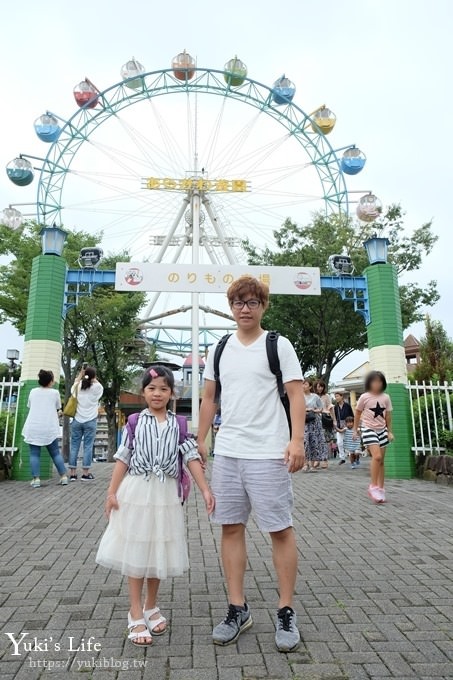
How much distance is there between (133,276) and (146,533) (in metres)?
8.60

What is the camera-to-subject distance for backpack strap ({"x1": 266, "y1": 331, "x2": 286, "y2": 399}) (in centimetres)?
295

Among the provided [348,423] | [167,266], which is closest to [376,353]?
[348,423]

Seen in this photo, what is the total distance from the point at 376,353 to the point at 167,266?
4.56 meters

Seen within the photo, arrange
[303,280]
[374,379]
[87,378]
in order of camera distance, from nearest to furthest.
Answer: [374,379]
[87,378]
[303,280]

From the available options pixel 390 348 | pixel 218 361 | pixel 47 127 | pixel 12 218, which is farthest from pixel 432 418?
pixel 47 127

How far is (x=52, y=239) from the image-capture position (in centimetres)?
1042

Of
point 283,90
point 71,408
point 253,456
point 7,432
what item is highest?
point 283,90

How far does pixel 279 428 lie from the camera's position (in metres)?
2.93

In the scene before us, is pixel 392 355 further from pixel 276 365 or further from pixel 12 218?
pixel 12 218

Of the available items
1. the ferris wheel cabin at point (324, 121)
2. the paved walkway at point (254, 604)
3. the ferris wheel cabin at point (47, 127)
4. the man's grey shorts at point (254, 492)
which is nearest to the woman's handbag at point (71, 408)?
the paved walkway at point (254, 604)

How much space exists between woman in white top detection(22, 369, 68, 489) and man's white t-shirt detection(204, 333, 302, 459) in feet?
19.4

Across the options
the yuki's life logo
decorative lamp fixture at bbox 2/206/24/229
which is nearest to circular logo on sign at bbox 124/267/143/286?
decorative lamp fixture at bbox 2/206/24/229

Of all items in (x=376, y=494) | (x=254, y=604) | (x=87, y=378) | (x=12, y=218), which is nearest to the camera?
(x=254, y=604)

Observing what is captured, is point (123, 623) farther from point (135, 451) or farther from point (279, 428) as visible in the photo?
point (279, 428)
